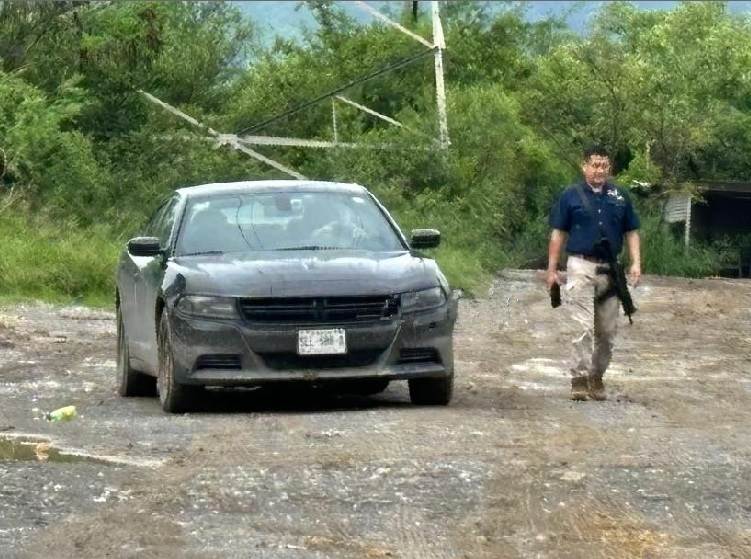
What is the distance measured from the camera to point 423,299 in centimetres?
1280

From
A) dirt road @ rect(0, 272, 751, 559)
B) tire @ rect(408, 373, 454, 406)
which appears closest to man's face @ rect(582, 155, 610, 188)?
dirt road @ rect(0, 272, 751, 559)

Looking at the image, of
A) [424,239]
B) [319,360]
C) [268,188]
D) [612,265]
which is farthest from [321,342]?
[612,265]

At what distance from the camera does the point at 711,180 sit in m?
53.2

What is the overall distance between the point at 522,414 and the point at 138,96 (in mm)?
31933

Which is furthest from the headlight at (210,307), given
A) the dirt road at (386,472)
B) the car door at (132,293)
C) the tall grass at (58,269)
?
the tall grass at (58,269)

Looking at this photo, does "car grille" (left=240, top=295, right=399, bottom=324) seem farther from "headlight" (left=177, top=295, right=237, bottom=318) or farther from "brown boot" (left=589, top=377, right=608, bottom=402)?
"brown boot" (left=589, top=377, right=608, bottom=402)

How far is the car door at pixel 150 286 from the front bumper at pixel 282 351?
31.9 inches

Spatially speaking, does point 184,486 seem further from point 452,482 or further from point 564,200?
point 564,200

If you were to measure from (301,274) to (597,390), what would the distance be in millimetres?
2549

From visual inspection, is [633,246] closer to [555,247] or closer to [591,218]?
[591,218]

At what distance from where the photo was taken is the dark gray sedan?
1251 centimetres

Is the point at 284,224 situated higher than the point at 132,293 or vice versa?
the point at 284,224

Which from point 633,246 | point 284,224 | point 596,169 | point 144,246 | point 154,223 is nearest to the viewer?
point 144,246

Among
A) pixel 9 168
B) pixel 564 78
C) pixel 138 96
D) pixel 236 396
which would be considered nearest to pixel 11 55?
pixel 138 96
